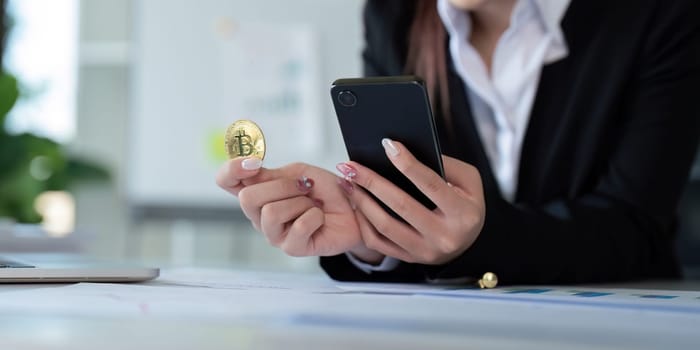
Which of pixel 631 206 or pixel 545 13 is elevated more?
pixel 545 13

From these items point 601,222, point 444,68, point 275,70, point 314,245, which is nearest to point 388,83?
point 314,245

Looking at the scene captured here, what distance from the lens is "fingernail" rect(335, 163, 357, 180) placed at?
2.79ft

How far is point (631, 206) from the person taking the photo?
1169 millimetres

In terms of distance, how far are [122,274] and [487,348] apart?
20.0 inches


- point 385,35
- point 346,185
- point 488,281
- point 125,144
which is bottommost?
point 488,281

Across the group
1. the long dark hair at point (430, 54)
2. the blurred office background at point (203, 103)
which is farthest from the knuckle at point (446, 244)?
the blurred office background at point (203, 103)

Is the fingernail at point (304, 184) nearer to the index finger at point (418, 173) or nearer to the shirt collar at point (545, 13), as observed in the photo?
the index finger at point (418, 173)

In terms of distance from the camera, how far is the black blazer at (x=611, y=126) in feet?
3.78

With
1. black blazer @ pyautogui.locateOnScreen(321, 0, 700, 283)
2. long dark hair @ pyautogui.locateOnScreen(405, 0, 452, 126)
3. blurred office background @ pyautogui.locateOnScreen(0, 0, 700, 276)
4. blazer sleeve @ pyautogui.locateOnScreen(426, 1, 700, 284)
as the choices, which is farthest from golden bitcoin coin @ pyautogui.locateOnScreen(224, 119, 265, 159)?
blurred office background @ pyautogui.locateOnScreen(0, 0, 700, 276)

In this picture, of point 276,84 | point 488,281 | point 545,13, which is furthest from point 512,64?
point 276,84

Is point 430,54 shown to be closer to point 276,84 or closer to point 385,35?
point 385,35

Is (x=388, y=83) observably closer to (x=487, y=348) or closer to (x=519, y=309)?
(x=519, y=309)

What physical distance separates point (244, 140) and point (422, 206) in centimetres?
19

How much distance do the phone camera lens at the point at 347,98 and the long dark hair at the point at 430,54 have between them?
0.55 metres
